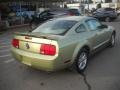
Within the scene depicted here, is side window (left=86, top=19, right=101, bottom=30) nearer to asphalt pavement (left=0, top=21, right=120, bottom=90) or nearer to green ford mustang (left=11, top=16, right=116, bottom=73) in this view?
green ford mustang (left=11, top=16, right=116, bottom=73)

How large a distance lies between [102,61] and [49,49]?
8.10ft

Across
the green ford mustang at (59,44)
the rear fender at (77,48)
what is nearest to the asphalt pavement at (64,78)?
the green ford mustang at (59,44)

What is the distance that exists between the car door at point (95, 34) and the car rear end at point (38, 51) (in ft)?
5.64

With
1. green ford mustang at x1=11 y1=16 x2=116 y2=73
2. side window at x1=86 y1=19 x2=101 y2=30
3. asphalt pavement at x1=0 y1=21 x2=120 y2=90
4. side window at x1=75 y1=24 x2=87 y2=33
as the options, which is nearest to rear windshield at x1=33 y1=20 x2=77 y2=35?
green ford mustang at x1=11 y1=16 x2=116 y2=73

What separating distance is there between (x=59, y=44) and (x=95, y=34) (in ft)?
6.64

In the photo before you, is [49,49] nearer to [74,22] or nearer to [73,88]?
[73,88]

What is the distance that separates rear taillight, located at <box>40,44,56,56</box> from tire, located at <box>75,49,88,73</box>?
95cm

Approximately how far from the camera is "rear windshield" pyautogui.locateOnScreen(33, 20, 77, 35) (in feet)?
18.5

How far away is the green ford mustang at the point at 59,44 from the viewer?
4820 millimetres

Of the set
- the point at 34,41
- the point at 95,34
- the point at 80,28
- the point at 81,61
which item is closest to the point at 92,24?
the point at 95,34

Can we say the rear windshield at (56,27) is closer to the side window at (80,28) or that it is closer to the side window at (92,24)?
the side window at (80,28)

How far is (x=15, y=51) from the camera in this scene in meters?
5.54

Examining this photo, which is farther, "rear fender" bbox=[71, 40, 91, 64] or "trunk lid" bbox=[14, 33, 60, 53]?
"rear fender" bbox=[71, 40, 91, 64]

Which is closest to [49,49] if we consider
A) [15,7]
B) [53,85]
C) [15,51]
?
[53,85]
